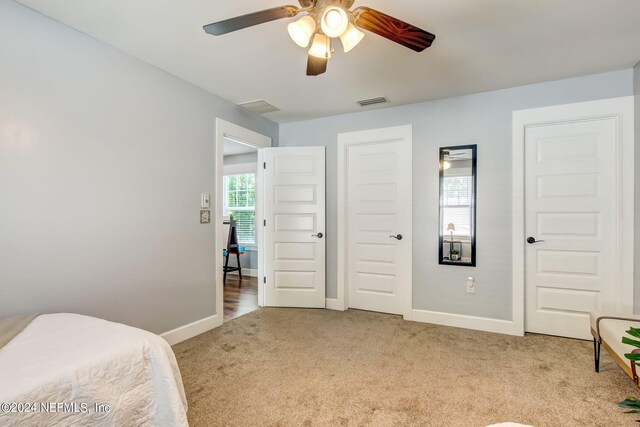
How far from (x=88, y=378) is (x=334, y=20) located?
1.86 meters

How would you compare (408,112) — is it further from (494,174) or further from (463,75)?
(494,174)

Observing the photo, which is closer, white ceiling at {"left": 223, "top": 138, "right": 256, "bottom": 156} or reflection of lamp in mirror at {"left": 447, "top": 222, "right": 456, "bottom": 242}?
reflection of lamp in mirror at {"left": 447, "top": 222, "right": 456, "bottom": 242}

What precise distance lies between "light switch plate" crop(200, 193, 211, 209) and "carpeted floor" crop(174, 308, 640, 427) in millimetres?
1264

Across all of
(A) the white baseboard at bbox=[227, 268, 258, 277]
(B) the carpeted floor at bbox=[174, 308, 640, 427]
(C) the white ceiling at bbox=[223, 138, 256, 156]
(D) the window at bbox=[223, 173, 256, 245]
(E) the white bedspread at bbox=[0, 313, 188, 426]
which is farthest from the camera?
(D) the window at bbox=[223, 173, 256, 245]

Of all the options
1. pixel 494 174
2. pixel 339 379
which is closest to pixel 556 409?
pixel 339 379

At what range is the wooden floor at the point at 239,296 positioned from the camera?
154 inches

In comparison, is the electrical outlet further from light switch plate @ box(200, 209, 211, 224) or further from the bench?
light switch plate @ box(200, 209, 211, 224)

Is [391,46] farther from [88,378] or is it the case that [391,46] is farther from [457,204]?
[88,378]

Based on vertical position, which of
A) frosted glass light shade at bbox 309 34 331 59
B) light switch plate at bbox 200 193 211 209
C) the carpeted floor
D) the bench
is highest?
frosted glass light shade at bbox 309 34 331 59

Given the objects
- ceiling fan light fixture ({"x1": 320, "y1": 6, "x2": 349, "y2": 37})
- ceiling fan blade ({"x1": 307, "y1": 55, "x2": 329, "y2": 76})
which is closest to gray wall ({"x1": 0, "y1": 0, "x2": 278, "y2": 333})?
ceiling fan blade ({"x1": 307, "y1": 55, "x2": 329, "y2": 76})

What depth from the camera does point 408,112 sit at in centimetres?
365

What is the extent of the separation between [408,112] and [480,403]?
9.40 feet

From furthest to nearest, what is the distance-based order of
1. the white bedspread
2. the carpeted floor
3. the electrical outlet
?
1. the electrical outlet
2. the carpeted floor
3. the white bedspread

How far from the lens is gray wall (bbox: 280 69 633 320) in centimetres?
306
